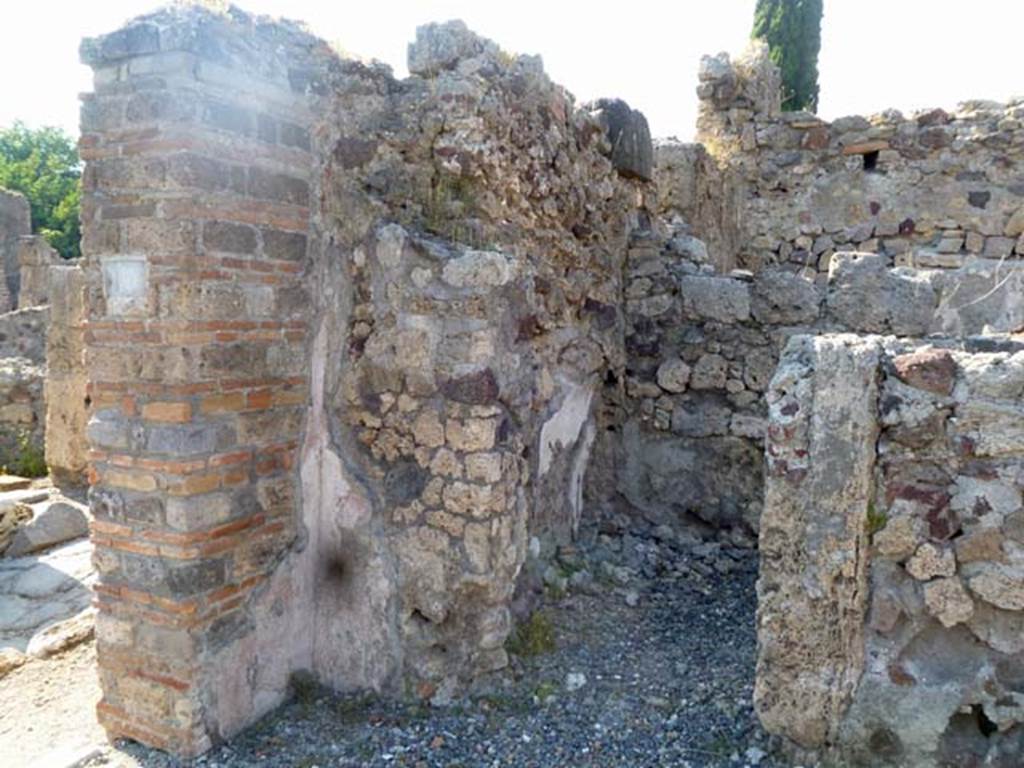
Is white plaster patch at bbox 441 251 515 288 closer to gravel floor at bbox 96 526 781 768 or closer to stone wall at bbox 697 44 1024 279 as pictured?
gravel floor at bbox 96 526 781 768

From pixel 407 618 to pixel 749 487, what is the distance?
2.35m

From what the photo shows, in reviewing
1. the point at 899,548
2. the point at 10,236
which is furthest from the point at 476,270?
the point at 10,236

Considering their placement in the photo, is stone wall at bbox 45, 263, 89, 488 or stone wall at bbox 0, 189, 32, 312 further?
stone wall at bbox 0, 189, 32, 312

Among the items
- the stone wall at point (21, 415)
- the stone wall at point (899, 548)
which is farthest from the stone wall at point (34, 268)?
the stone wall at point (899, 548)

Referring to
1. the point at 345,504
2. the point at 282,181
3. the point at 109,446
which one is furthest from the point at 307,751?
the point at 282,181

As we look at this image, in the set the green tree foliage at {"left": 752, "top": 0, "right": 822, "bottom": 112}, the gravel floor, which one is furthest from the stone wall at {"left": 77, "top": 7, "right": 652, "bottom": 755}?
the green tree foliage at {"left": 752, "top": 0, "right": 822, "bottom": 112}

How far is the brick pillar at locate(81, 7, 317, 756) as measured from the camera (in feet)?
9.41

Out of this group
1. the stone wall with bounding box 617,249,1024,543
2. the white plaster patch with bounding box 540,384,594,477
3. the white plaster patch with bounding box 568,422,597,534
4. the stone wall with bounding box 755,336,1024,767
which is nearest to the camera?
the stone wall with bounding box 755,336,1024,767

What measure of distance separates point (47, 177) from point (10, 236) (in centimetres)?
1326

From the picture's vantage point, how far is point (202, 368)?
293 centimetres

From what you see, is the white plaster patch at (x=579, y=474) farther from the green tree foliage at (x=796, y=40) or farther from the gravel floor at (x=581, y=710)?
the green tree foliage at (x=796, y=40)

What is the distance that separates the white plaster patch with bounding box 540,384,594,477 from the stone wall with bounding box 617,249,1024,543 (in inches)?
19.4

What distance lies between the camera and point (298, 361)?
336 cm

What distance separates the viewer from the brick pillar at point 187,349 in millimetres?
2869
